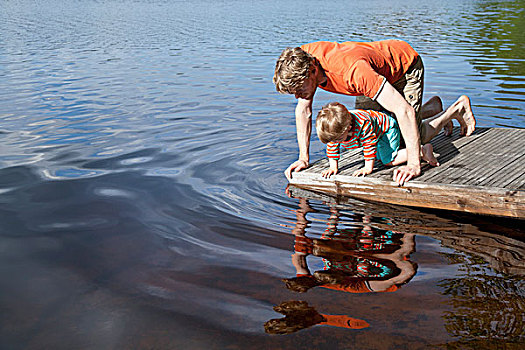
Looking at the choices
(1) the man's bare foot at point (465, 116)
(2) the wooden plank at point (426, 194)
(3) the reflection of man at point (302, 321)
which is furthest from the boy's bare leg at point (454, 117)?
(3) the reflection of man at point (302, 321)

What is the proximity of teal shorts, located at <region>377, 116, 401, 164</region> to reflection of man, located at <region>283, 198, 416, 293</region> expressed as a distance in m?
1.06

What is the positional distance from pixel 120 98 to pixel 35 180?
16.3 feet

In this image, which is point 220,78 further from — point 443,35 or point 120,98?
point 443,35

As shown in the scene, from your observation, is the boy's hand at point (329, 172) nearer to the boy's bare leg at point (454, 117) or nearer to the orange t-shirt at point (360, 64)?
the orange t-shirt at point (360, 64)

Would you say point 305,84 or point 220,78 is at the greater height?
point 305,84

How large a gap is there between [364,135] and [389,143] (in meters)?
0.40

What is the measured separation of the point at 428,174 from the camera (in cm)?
506

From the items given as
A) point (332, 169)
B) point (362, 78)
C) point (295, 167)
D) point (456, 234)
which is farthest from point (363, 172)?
point (456, 234)

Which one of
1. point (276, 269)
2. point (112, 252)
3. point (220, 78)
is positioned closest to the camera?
point (276, 269)

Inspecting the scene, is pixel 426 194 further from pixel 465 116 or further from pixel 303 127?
pixel 465 116

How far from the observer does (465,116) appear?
20.4 ft

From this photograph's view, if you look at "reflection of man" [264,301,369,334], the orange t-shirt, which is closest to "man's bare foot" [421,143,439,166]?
the orange t-shirt

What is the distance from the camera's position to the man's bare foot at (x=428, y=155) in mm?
5160

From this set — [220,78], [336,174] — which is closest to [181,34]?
[220,78]
